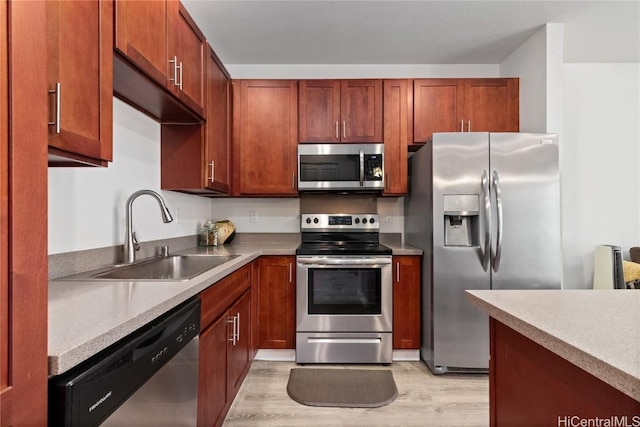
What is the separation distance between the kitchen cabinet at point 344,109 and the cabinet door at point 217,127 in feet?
2.06

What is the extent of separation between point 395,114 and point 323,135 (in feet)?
2.06

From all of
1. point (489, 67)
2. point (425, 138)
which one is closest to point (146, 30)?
point (425, 138)

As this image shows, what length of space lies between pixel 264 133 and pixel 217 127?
49 centimetres

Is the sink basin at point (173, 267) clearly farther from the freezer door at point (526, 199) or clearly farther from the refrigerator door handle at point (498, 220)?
the freezer door at point (526, 199)

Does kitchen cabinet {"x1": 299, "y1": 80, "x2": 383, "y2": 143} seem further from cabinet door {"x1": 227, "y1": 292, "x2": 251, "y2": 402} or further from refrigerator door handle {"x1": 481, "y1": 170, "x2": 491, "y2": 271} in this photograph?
cabinet door {"x1": 227, "y1": 292, "x2": 251, "y2": 402}

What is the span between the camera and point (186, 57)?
1.99m

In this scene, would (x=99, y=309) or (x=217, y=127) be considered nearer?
(x=99, y=309)

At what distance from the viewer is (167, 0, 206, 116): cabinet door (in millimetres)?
1808

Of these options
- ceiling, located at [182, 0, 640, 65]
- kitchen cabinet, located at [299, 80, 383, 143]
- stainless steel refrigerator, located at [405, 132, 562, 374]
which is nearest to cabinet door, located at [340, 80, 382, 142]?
kitchen cabinet, located at [299, 80, 383, 143]

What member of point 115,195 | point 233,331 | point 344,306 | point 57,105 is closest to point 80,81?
point 57,105

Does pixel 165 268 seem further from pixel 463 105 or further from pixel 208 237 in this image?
pixel 463 105

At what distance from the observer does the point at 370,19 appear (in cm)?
252

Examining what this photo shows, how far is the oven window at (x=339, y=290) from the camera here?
2719mm

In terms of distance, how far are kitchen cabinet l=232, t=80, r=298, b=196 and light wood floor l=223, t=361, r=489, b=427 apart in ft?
5.04
